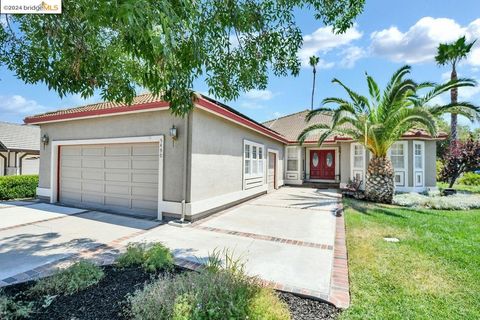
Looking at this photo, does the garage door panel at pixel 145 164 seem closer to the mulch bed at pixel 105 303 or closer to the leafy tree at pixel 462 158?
the mulch bed at pixel 105 303

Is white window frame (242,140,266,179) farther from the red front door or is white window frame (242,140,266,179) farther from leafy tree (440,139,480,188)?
leafy tree (440,139,480,188)

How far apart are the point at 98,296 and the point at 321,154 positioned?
17.8m

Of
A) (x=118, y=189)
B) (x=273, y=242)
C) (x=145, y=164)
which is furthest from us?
(x=118, y=189)

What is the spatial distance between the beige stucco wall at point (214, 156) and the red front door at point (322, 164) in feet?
29.7

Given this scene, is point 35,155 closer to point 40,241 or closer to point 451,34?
point 40,241

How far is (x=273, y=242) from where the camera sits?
5820 millimetres

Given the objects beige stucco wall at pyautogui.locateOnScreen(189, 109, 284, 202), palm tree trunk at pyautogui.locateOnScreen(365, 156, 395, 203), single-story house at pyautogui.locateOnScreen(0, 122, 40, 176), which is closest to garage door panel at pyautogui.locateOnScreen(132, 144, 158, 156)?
beige stucco wall at pyautogui.locateOnScreen(189, 109, 284, 202)

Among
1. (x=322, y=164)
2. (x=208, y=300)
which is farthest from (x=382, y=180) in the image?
(x=208, y=300)

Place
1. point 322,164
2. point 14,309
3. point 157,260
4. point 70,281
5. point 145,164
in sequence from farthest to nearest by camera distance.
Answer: point 322,164
point 145,164
point 157,260
point 70,281
point 14,309

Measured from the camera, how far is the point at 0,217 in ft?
25.9

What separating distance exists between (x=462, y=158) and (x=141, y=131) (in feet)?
62.9

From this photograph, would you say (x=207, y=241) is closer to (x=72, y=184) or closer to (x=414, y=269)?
(x=414, y=269)

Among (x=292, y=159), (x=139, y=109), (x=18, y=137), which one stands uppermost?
(x=18, y=137)

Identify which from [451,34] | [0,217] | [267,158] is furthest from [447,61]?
[0,217]
